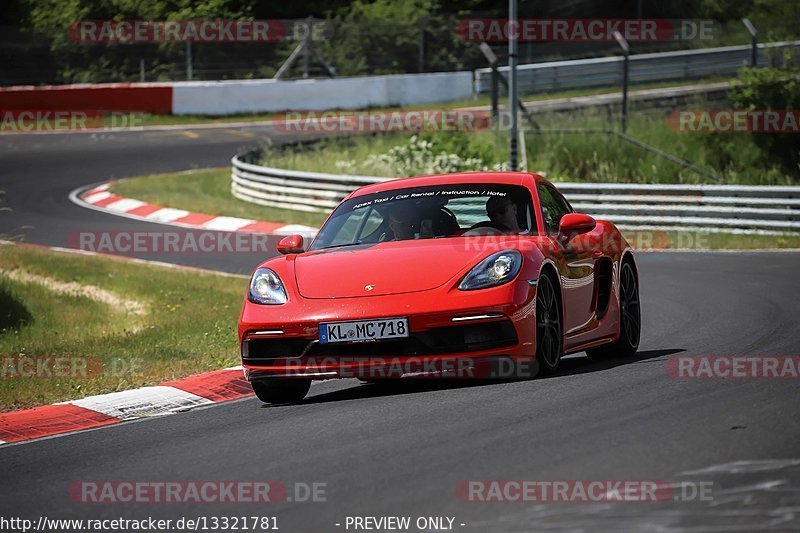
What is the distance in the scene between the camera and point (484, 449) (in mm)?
5883

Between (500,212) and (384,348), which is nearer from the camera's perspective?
(384,348)

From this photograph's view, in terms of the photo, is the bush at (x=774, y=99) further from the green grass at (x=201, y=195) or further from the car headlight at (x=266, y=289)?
the car headlight at (x=266, y=289)

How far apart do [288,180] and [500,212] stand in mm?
16362

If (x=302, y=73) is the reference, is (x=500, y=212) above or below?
above

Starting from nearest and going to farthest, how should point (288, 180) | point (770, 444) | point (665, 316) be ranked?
A: point (770, 444), point (665, 316), point (288, 180)

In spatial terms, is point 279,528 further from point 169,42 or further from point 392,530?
point 169,42

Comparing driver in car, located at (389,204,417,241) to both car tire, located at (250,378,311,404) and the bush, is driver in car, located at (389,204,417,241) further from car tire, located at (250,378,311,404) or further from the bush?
the bush

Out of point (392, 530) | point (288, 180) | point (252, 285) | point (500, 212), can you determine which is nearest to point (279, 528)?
point (392, 530)

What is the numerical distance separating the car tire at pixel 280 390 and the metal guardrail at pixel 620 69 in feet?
101

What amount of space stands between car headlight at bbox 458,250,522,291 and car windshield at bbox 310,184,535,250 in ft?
2.44

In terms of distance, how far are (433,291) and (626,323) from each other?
239 cm

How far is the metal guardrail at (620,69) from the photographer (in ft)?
129

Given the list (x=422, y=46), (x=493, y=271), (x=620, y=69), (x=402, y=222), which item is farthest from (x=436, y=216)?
(x=422, y=46)

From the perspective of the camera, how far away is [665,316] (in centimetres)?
1226
